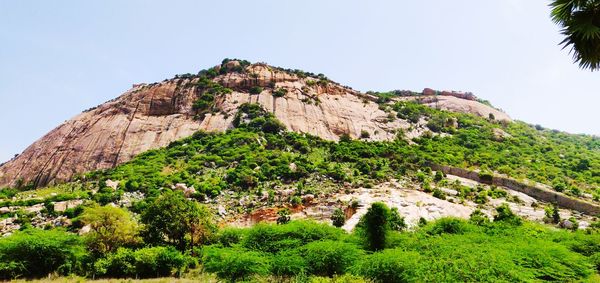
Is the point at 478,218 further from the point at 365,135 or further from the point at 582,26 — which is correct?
the point at 365,135

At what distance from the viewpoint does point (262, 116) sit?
88750 mm

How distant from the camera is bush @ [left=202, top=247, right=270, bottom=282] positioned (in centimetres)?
2688

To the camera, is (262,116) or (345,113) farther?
(345,113)

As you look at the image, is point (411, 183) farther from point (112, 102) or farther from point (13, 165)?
point (13, 165)

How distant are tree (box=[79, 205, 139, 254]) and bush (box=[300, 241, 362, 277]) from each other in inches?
720

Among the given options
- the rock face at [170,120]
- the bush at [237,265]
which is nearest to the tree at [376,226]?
the bush at [237,265]

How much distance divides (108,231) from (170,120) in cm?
5681

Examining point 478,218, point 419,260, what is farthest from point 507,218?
point 419,260

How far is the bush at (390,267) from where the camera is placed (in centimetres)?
2450

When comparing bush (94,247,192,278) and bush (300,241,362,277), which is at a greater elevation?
bush (300,241,362,277)

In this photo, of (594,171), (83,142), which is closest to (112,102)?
(83,142)

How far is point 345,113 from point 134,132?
4793 cm

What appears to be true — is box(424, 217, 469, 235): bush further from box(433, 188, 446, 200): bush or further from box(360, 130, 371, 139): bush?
box(360, 130, 371, 139): bush

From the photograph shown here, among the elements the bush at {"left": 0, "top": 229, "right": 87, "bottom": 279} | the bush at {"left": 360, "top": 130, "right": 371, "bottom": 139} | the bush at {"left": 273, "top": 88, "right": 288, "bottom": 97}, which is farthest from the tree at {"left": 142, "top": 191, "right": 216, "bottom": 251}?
the bush at {"left": 273, "top": 88, "right": 288, "bottom": 97}
